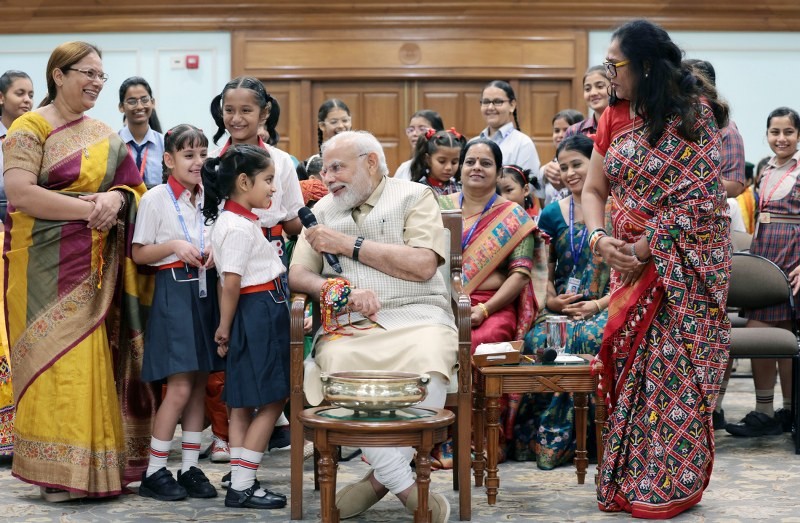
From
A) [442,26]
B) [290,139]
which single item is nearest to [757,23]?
[442,26]

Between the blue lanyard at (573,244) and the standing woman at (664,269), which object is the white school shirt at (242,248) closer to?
the standing woman at (664,269)

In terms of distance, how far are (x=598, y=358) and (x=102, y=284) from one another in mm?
1838

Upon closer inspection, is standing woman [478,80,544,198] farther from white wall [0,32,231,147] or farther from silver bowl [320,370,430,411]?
white wall [0,32,231,147]

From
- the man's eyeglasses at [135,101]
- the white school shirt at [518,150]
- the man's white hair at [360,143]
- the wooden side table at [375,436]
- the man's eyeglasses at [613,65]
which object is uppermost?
the man's eyeglasses at [135,101]

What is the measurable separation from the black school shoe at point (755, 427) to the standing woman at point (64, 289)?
2.86 meters

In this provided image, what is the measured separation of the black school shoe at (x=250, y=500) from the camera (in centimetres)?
358

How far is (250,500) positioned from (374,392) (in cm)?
88

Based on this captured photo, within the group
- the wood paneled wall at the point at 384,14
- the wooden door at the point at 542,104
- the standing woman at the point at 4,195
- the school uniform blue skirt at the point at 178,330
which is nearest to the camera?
the school uniform blue skirt at the point at 178,330

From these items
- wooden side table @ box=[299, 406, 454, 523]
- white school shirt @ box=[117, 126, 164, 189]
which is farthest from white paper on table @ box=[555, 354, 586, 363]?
white school shirt @ box=[117, 126, 164, 189]

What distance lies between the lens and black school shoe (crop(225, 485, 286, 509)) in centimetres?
358

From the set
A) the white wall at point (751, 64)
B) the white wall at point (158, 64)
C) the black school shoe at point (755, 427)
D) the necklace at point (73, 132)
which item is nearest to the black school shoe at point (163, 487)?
the necklace at point (73, 132)

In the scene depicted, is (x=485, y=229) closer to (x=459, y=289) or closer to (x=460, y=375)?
(x=459, y=289)

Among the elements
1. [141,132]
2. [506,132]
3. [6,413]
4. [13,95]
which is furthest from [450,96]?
[6,413]

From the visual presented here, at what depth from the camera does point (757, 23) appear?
930 centimetres
